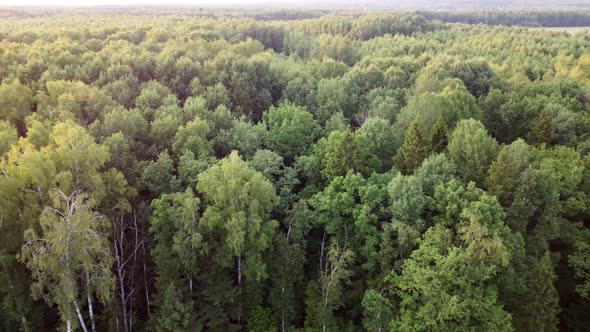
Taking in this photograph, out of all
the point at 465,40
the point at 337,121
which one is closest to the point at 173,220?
the point at 337,121

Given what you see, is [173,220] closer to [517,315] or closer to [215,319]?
[215,319]

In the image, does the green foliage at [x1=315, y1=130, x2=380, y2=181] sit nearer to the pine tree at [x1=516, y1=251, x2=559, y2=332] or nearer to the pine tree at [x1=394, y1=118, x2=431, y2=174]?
the pine tree at [x1=394, y1=118, x2=431, y2=174]

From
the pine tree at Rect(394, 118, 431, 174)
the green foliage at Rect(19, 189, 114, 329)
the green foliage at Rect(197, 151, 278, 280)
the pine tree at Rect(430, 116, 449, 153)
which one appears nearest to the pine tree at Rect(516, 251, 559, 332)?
the pine tree at Rect(394, 118, 431, 174)

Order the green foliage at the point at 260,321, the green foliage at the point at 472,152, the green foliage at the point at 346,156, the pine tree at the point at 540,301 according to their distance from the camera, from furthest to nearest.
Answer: the green foliage at the point at 346,156 < the green foliage at the point at 472,152 < the green foliage at the point at 260,321 < the pine tree at the point at 540,301

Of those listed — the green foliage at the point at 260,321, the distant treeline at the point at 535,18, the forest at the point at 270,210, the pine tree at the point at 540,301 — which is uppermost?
the distant treeline at the point at 535,18

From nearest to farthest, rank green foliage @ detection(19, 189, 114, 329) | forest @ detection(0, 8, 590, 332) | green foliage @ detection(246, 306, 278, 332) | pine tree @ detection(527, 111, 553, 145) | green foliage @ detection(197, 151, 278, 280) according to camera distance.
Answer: green foliage @ detection(19, 189, 114, 329) → forest @ detection(0, 8, 590, 332) → green foliage @ detection(197, 151, 278, 280) → green foliage @ detection(246, 306, 278, 332) → pine tree @ detection(527, 111, 553, 145)

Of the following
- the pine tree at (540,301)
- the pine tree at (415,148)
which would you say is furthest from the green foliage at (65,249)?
the pine tree at (540,301)

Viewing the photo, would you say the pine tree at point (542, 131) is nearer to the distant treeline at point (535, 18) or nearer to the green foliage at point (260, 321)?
the green foliage at point (260, 321)
